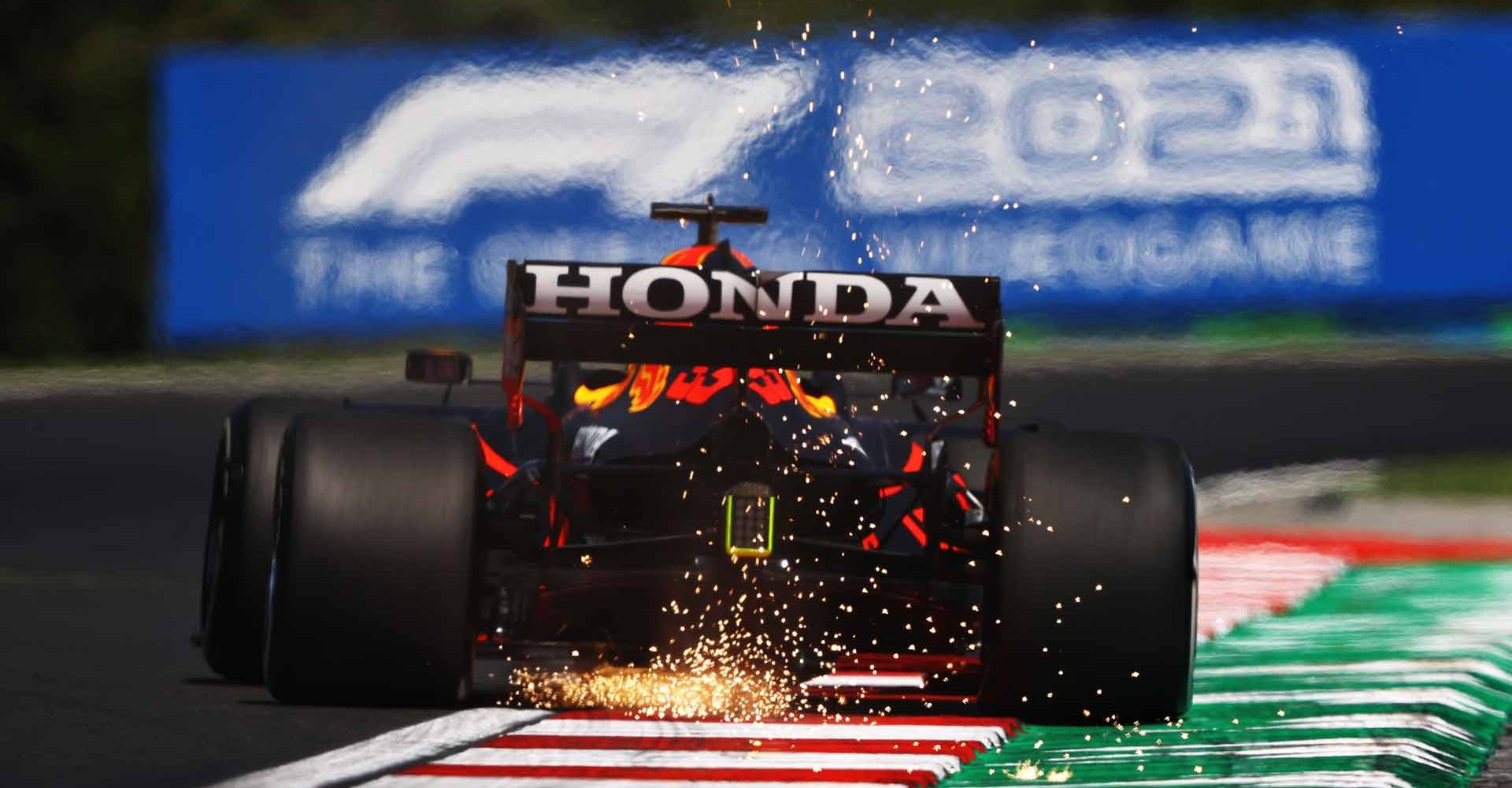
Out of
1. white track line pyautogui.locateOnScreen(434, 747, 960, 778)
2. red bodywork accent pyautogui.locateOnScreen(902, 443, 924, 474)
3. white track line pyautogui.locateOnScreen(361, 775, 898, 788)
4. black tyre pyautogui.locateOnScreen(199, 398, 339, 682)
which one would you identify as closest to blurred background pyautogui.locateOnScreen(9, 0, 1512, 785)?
red bodywork accent pyautogui.locateOnScreen(902, 443, 924, 474)

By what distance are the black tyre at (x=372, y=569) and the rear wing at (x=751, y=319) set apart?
512 millimetres

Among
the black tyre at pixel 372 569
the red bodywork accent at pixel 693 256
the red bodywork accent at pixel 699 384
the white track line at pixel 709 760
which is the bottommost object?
the white track line at pixel 709 760

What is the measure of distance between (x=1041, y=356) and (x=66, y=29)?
1406 centimetres

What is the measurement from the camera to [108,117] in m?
28.8

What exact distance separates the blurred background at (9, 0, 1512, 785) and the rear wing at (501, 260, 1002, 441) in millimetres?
10466

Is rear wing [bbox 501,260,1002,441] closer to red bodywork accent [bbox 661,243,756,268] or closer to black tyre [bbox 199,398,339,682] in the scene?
red bodywork accent [bbox 661,243,756,268]

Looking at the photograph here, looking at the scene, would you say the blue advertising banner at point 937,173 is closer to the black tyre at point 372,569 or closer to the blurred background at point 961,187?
the blurred background at point 961,187

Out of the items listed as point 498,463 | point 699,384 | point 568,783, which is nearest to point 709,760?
point 568,783

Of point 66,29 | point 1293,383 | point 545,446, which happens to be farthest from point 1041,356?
point 66,29

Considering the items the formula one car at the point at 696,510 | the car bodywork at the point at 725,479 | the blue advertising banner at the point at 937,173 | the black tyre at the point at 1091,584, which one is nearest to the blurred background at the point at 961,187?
the blue advertising banner at the point at 937,173

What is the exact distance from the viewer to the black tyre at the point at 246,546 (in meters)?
8.44

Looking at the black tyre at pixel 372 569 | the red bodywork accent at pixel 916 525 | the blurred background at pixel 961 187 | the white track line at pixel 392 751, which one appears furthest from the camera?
the blurred background at pixel 961 187

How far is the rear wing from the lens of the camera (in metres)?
7.64

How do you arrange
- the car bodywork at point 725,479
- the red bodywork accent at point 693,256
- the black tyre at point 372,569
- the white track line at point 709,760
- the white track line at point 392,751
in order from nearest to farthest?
the white track line at point 392,751 → the white track line at point 709,760 → the black tyre at point 372,569 → the car bodywork at point 725,479 → the red bodywork accent at point 693,256
